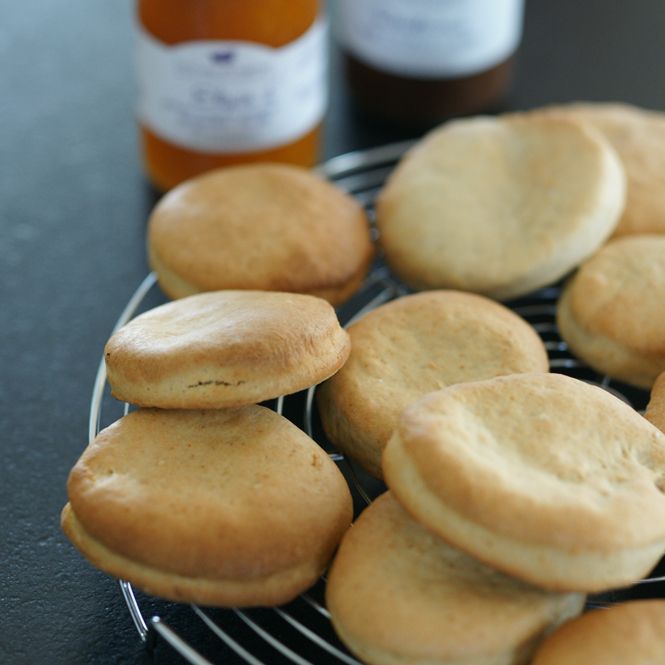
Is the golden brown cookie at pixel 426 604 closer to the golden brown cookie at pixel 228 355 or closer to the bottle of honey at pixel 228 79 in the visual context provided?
the golden brown cookie at pixel 228 355

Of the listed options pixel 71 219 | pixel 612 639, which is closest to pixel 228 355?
pixel 612 639

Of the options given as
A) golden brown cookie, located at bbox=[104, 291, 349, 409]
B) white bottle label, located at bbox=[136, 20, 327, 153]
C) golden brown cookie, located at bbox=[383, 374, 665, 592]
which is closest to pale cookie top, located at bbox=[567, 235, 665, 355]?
golden brown cookie, located at bbox=[383, 374, 665, 592]

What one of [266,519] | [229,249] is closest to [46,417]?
[229,249]

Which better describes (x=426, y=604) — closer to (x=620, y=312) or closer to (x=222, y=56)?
(x=620, y=312)

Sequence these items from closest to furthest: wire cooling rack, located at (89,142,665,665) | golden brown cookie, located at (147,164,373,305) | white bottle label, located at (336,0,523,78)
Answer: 1. wire cooling rack, located at (89,142,665,665)
2. golden brown cookie, located at (147,164,373,305)
3. white bottle label, located at (336,0,523,78)

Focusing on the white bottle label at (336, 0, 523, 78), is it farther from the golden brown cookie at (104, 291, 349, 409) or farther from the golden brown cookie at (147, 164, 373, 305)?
the golden brown cookie at (104, 291, 349, 409)

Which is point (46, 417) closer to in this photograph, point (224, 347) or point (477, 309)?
point (224, 347)
